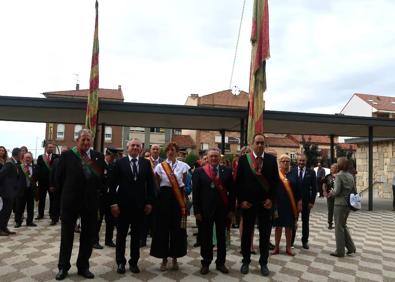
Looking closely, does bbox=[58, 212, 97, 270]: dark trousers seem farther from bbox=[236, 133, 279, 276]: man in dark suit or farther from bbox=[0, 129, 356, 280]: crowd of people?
bbox=[236, 133, 279, 276]: man in dark suit

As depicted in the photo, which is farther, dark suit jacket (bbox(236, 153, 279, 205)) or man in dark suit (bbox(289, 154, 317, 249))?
man in dark suit (bbox(289, 154, 317, 249))

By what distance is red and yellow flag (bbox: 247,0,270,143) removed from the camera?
25.1 feet

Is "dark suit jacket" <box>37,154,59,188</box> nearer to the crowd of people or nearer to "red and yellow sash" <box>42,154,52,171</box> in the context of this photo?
"red and yellow sash" <box>42,154,52,171</box>

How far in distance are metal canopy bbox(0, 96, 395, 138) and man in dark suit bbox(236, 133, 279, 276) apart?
22.1 feet

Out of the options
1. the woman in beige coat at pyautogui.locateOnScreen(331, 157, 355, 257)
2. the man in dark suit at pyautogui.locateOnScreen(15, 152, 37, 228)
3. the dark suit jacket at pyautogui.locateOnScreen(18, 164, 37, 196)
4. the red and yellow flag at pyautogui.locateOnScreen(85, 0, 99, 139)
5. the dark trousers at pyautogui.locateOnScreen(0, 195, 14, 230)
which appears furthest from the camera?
the red and yellow flag at pyautogui.locateOnScreen(85, 0, 99, 139)

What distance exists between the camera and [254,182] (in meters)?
5.17

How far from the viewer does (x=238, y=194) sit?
527 cm

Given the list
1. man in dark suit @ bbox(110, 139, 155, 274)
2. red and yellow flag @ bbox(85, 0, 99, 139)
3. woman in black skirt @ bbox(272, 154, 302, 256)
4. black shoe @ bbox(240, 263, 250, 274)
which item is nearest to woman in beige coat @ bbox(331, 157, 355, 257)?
woman in black skirt @ bbox(272, 154, 302, 256)

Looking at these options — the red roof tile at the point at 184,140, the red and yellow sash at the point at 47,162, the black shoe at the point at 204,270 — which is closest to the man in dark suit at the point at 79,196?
the black shoe at the point at 204,270

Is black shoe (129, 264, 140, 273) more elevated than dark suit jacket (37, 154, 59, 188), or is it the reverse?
dark suit jacket (37, 154, 59, 188)

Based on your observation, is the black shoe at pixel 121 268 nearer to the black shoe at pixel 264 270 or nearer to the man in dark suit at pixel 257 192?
the man in dark suit at pixel 257 192

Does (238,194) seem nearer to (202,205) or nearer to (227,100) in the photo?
(202,205)

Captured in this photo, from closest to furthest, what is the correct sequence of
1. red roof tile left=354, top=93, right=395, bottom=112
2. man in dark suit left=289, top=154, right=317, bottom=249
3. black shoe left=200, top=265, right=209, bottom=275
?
black shoe left=200, top=265, right=209, bottom=275 < man in dark suit left=289, top=154, right=317, bottom=249 < red roof tile left=354, top=93, right=395, bottom=112

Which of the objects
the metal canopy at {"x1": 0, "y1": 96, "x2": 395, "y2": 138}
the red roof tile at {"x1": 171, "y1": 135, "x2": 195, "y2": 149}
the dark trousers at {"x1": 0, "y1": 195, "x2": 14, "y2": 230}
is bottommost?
the dark trousers at {"x1": 0, "y1": 195, "x2": 14, "y2": 230}
